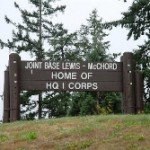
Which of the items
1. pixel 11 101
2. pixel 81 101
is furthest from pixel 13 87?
pixel 81 101

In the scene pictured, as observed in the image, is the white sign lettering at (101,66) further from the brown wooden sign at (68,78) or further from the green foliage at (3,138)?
the green foliage at (3,138)

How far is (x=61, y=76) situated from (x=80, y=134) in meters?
3.98

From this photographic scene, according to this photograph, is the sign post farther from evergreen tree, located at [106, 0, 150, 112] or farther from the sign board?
evergreen tree, located at [106, 0, 150, 112]

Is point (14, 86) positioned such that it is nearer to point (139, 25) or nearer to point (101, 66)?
point (101, 66)

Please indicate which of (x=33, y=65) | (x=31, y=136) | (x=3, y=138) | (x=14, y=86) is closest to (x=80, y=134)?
(x=31, y=136)

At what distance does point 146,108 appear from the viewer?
2138cm

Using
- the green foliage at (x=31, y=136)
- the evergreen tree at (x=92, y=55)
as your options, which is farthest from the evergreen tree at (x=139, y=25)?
the green foliage at (x=31, y=136)

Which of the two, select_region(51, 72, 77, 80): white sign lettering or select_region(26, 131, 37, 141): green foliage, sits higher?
select_region(51, 72, 77, 80): white sign lettering

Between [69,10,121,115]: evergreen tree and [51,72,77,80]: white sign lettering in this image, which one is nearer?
[51,72,77,80]: white sign lettering

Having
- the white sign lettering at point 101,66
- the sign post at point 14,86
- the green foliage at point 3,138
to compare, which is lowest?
the green foliage at point 3,138

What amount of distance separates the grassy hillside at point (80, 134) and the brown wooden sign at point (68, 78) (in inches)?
79.0

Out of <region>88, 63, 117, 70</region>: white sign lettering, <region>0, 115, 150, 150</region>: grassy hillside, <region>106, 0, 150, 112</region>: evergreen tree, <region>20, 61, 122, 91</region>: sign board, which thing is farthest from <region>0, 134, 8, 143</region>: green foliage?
<region>106, 0, 150, 112</region>: evergreen tree

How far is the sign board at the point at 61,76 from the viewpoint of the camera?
50.3 ft

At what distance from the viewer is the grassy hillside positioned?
10773 mm
